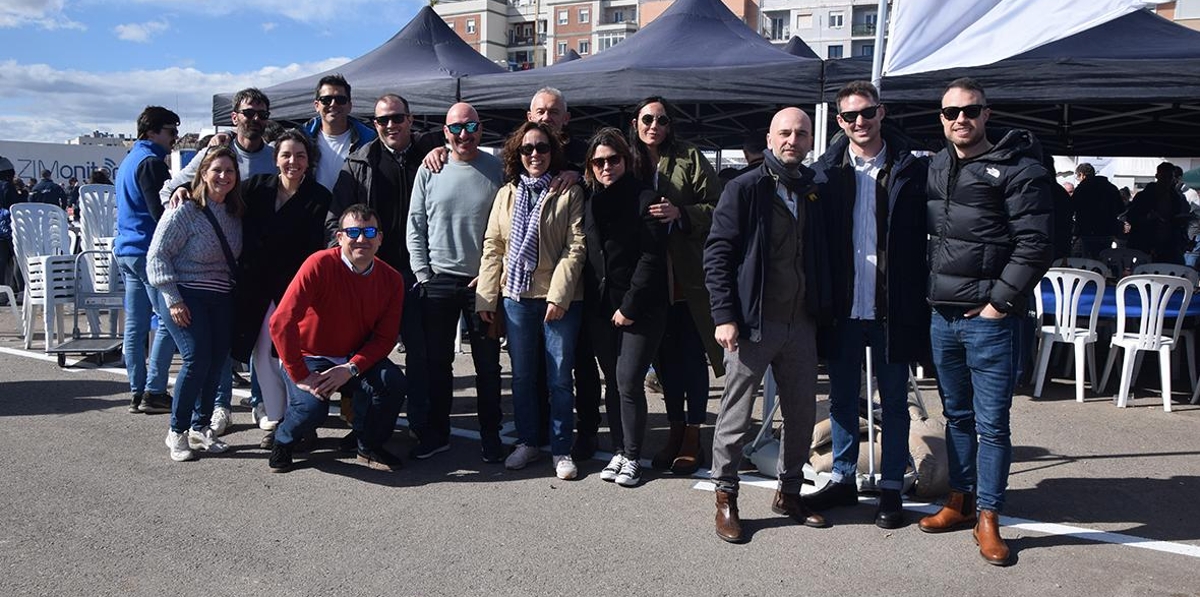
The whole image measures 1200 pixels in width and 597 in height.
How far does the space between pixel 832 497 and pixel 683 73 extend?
13.3 ft

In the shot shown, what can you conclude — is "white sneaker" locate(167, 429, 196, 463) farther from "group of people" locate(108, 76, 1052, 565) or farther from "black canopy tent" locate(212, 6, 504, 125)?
"black canopy tent" locate(212, 6, 504, 125)

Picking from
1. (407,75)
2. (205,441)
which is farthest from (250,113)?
(407,75)

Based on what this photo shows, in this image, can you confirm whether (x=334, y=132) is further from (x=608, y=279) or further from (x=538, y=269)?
(x=608, y=279)

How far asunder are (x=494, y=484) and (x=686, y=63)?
4.40 meters

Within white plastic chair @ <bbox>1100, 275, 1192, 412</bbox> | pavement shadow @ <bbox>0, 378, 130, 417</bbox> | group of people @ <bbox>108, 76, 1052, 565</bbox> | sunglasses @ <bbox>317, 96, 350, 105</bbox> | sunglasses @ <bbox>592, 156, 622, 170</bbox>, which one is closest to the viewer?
group of people @ <bbox>108, 76, 1052, 565</bbox>

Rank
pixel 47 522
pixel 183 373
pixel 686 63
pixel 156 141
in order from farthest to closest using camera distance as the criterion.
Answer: pixel 686 63
pixel 156 141
pixel 183 373
pixel 47 522

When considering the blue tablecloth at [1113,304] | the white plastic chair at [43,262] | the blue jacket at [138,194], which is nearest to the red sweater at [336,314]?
the blue jacket at [138,194]

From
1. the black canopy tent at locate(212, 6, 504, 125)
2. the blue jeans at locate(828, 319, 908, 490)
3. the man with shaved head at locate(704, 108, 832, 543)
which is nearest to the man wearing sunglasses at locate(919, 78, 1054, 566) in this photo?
the blue jeans at locate(828, 319, 908, 490)

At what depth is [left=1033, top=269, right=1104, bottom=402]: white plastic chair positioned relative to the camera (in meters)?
6.78

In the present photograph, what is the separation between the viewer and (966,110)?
12.1ft

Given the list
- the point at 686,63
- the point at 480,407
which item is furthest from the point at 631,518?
the point at 686,63

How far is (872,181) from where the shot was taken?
4016 mm

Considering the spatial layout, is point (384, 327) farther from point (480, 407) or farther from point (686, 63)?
point (686, 63)

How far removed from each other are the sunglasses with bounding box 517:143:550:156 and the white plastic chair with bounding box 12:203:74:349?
589 centimetres
